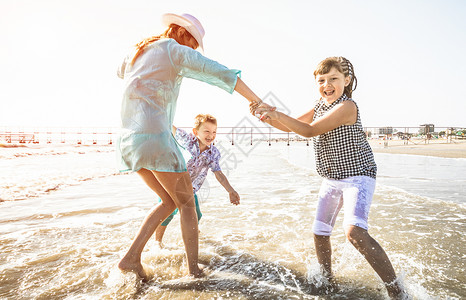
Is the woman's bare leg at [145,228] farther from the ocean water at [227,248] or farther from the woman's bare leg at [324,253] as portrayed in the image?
the woman's bare leg at [324,253]

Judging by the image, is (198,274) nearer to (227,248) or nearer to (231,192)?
(227,248)

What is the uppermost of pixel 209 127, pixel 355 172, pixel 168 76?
pixel 168 76

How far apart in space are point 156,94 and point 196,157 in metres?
1.16

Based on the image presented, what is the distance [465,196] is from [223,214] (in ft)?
13.9

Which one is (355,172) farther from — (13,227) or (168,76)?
(13,227)

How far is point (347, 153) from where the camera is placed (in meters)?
2.01

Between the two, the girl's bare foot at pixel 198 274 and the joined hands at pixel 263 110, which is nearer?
the joined hands at pixel 263 110

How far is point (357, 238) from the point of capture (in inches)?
70.2

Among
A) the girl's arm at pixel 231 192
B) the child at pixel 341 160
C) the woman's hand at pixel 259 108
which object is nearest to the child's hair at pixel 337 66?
the child at pixel 341 160

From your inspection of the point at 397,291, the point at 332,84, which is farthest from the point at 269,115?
the point at 397,291

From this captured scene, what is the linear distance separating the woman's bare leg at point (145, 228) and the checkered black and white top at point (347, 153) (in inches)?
47.9

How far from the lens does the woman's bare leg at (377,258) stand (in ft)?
5.76

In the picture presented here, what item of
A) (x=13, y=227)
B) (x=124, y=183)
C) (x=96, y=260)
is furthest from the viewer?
(x=124, y=183)

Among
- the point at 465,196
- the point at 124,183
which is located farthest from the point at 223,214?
the point at 465,196
